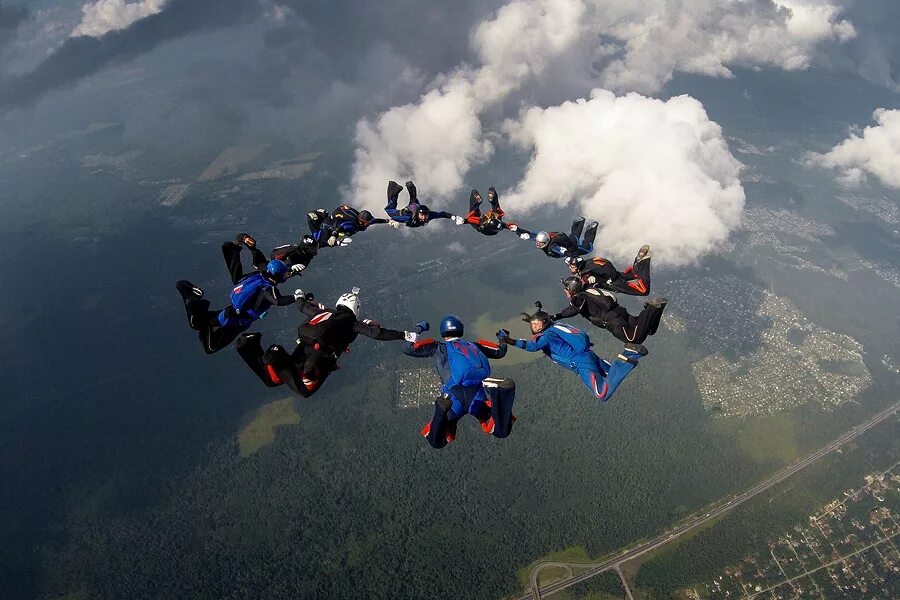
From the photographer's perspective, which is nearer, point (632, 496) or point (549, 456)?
point (632, 496)

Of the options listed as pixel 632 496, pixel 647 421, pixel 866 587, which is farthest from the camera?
pixel 647 421

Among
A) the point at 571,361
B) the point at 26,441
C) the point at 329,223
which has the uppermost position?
the point at 329,223

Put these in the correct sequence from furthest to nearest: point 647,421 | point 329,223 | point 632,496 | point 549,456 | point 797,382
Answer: point 797,382
point 647,421
point 549,456
point 632,496
point 329,223

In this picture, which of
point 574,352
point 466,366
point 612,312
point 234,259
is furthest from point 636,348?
point 234,259

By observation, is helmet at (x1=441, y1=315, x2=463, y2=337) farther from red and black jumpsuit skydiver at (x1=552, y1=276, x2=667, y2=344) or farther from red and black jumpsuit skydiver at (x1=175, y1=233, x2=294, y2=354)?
red and black jumpsuit skydiver at (x1=175, y1=233, x2=294, y2=354)

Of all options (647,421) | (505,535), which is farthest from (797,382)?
(505,535)

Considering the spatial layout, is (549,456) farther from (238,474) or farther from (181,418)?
(181,418)

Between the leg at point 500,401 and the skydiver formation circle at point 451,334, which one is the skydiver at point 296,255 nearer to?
the skydiver formation circle at point 451,334

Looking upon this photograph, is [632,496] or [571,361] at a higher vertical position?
[571,361]
